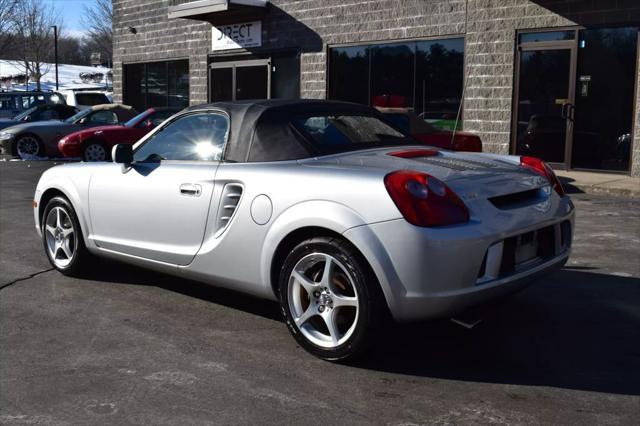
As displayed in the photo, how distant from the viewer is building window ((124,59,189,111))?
23656 mm

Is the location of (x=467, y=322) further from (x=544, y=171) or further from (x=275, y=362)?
(x=544, y=171)

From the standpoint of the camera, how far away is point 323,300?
4.07 metres

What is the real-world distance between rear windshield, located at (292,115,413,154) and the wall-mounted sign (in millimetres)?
15800

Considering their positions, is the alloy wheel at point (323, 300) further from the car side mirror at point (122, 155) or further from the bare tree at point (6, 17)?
the bare tree at point (6, 17)

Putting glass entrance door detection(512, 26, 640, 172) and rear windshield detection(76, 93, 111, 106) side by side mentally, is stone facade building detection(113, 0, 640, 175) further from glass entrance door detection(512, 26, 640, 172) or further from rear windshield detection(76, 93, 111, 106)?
rear windshield detection(76, 93, 111, 106)

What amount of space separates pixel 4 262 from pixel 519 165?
4551 millimetres

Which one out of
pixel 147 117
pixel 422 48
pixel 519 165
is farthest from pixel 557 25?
pixel 519 165

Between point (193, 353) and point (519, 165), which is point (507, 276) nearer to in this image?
point (519, 165)

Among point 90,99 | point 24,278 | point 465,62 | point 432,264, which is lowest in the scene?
point 24,278

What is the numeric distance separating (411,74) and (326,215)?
13.2m

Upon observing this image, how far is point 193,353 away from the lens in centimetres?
422

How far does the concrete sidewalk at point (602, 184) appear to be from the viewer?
11773 millimetres

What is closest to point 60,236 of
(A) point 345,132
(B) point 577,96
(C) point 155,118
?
(A) point 345,132

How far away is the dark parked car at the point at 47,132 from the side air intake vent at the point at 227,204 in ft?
45.6
